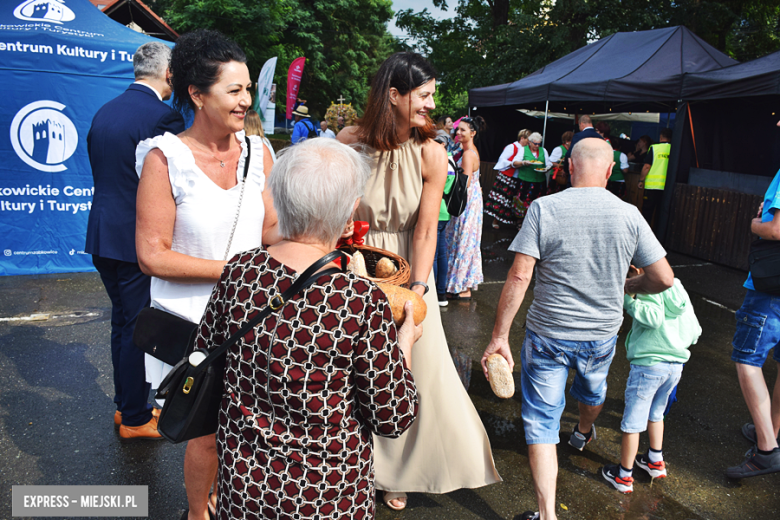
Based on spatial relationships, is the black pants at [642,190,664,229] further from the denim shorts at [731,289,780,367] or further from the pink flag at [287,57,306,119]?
the pink flag at [287,57,306,119]

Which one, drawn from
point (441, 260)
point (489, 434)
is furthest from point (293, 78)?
point (489, 434)

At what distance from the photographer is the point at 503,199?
10602 mm

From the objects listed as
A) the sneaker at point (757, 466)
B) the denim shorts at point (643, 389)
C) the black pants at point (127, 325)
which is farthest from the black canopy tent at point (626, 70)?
the black pants at point (127, 325)

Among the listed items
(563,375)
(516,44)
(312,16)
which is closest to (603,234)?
(563,375)

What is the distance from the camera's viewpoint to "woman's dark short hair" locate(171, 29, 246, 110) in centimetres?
200

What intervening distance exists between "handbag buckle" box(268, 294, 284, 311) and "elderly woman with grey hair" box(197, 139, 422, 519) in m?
0.01

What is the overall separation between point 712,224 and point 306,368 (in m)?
8.68

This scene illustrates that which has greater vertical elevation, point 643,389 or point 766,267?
point 766,267

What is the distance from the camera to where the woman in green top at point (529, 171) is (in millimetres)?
10227

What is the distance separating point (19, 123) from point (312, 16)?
26314mm

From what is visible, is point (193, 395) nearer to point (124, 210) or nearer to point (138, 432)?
point (124, 210)

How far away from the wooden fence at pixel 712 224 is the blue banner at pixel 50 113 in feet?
26.9

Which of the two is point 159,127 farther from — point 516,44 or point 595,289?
point 516,44

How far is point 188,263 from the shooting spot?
197cm
